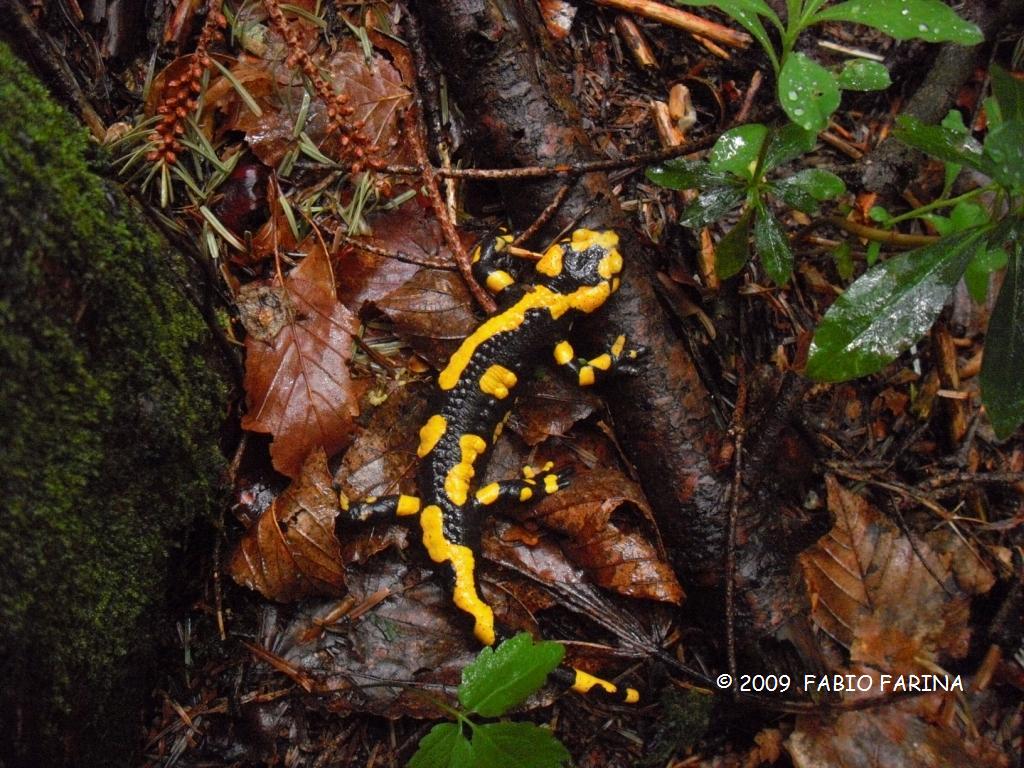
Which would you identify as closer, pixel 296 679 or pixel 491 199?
pixel 296 679

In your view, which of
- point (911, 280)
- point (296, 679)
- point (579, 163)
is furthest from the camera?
point (579, 163)

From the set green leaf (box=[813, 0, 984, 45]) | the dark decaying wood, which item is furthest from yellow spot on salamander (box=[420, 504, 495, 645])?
green leaf (box=[813, 0, 984, 45])

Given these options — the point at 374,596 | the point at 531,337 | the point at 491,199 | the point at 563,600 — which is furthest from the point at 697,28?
the point at 374,596

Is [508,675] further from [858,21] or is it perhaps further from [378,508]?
[858,21]

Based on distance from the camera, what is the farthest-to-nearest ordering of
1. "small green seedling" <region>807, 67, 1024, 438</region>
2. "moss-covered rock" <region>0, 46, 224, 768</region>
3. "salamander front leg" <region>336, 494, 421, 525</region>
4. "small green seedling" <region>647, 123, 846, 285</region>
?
"salamander front leg" <region>336, 494, 421, 525</region> → "small green seedling" <region>647, 123, 846, 285</region> → "small green seedling" <region>807, 67, 1024, 438</region> → "moss-covered rock" <region>0, 46, 224, 768</region>

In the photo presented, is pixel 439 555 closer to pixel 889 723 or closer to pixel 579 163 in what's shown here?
pixel 579 163

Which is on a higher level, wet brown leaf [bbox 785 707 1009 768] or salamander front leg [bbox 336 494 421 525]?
A: salamander front leg [bbox 336 494 421 525]

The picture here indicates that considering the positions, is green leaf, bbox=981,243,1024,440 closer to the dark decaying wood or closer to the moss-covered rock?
the dark decaying wood
